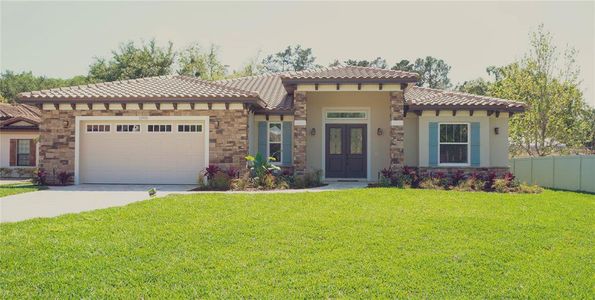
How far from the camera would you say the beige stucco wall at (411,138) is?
50.9 feet

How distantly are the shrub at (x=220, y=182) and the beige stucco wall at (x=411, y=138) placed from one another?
266 inches

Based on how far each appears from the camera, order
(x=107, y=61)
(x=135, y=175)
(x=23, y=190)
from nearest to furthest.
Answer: (x=23, y=190) → (x=135, y=175) → (x=107, y=61)

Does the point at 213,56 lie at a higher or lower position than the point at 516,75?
higher

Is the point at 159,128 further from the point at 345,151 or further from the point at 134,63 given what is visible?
→ the point at 134,63

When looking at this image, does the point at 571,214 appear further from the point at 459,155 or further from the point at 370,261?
the point at 459,155

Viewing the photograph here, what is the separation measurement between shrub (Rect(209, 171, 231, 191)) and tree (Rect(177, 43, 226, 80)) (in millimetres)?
29194

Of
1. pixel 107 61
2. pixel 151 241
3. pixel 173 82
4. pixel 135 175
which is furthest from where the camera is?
pixel 107 61

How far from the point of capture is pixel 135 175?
1432 centimetres

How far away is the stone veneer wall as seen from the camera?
13852 mm

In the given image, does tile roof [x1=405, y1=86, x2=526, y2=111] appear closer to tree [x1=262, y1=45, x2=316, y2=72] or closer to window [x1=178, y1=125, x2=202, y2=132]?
window [x1=178, y1=125, x2=202, y2=132]

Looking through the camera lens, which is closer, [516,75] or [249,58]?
[516,75]

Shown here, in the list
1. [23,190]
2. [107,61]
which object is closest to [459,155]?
[23,190]

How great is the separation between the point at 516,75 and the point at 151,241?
22657mm

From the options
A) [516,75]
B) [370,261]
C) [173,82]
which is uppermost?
[516,75]
